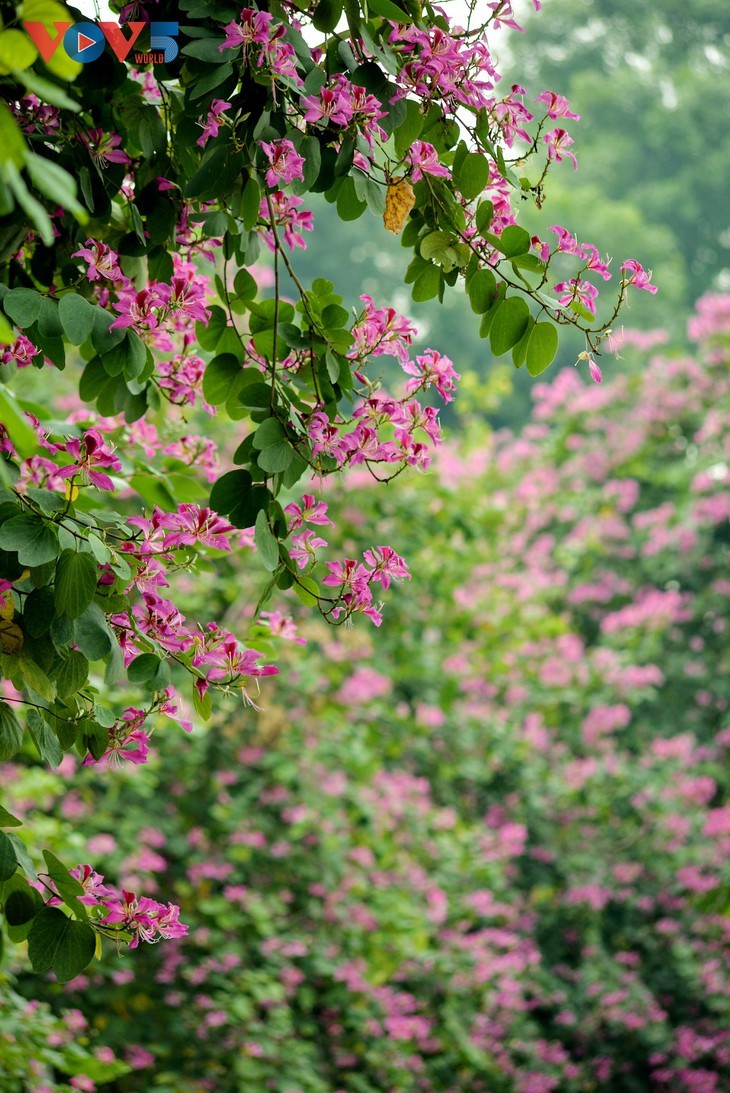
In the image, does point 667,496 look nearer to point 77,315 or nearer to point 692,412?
point 692,412

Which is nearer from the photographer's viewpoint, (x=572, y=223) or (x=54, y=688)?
(x=54, y=688)

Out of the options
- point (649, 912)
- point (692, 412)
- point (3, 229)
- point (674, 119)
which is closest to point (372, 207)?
point (3, 229)

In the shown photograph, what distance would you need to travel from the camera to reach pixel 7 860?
1279 mm

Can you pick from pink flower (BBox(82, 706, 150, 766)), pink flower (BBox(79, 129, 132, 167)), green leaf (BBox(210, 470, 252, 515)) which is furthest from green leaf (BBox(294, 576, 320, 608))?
pink flower (BBox(79, 129, 132, 167))

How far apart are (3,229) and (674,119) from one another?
859 inches

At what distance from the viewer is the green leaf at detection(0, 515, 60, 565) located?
1211 mm

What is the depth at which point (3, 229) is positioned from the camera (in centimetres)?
147

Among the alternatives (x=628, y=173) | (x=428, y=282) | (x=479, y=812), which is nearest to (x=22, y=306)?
(x=428, y=282)

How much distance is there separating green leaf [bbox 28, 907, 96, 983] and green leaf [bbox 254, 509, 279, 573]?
1.41 ft

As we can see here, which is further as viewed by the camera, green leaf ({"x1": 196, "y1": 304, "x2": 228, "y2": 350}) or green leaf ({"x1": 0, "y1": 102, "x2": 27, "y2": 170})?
green leaf ({"x1": 196, "y1": 304, "x2": 228, "y2": 350})

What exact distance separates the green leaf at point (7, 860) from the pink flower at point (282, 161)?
78cm

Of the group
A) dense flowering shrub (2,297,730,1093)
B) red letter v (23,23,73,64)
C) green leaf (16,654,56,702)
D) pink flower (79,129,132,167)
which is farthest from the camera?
dense flowering shrub (2,297,730,1093)

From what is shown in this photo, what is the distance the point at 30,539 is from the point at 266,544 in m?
0.26

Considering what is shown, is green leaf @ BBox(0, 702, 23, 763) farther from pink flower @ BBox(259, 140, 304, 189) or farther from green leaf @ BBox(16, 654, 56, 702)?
pink flower @ BBox(259, 140, 304, 189)
